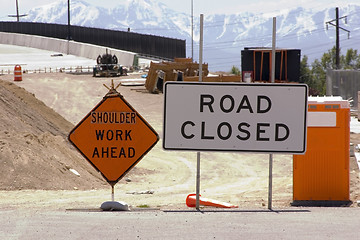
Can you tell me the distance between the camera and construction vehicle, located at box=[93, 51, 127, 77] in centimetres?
5422

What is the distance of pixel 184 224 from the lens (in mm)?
8133

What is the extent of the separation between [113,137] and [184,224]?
10.2 ft

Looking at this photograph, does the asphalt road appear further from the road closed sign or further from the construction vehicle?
the construction vehicle

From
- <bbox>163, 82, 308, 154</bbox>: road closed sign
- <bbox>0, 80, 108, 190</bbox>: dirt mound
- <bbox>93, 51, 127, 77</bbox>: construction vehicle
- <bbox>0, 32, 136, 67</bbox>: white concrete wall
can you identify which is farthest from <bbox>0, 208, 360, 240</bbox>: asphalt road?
<bbox>0, 32, 136, 67</bbox>: white concrete wall

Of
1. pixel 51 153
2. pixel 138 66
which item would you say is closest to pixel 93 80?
pixel 138 66

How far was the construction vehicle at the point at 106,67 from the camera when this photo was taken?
2135 inches

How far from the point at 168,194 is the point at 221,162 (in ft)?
25.5

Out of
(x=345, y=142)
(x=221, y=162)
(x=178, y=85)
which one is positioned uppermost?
(x=178, y=85)

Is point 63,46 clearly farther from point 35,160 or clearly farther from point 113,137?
point 113,137

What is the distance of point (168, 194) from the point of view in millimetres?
15609

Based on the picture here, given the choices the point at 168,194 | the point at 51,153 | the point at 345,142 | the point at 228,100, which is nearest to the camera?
the point at 228,100

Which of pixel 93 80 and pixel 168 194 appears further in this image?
pixel 93 80

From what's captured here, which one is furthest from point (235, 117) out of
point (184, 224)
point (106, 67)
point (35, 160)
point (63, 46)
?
point (63, 46)

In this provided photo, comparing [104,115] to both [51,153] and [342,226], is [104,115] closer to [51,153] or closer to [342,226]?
[342,226]
